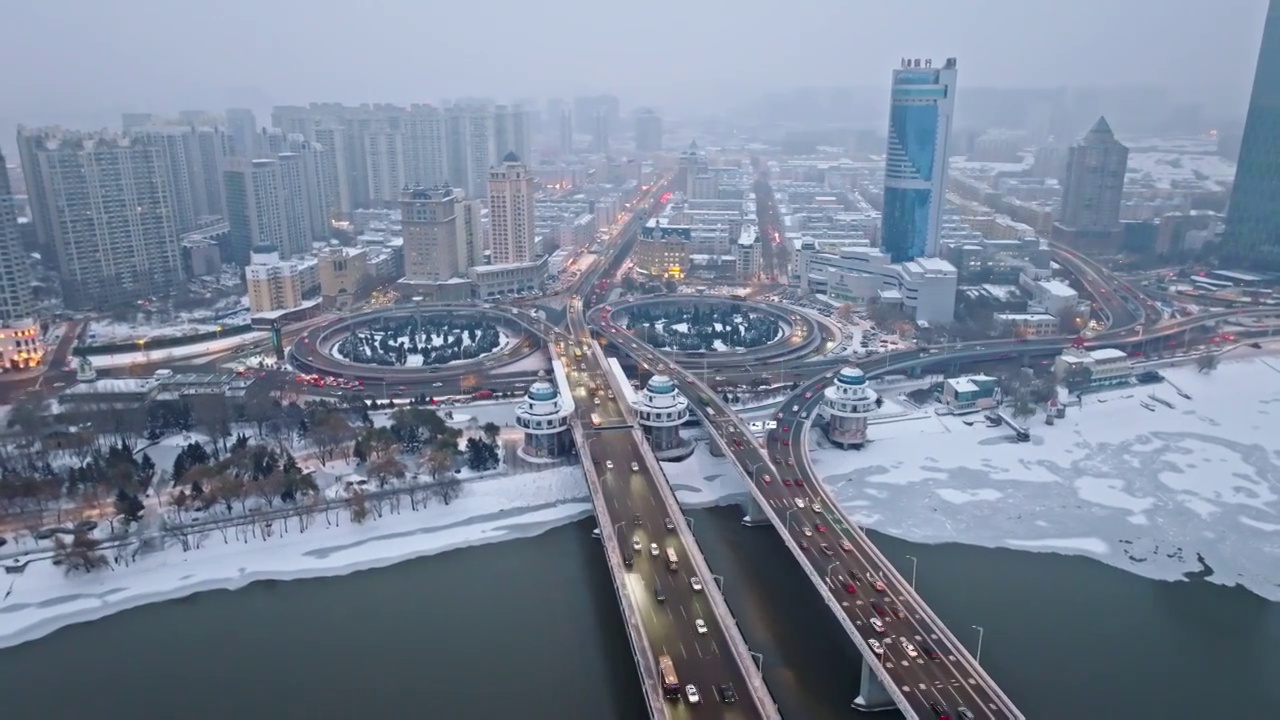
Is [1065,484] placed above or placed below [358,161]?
below

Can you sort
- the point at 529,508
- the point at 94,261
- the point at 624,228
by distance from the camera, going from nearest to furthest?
1. the point at 529,508
2. the point at 94,261
3. the point at 624,228

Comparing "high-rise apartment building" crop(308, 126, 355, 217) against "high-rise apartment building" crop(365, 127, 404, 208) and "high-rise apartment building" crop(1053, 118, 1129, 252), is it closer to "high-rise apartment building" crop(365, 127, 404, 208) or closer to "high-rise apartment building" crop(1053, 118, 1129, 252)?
"high-rise apartment building" crop(365, 127, 404, 208)

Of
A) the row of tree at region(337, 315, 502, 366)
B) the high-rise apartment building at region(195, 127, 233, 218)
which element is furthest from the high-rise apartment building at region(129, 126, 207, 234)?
the row of tree at region(337, 315, 502, 366)

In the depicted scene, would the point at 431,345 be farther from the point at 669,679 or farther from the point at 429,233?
the point at 669,679

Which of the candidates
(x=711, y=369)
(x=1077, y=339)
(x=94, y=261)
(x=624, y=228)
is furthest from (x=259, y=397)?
(x=624, y=228)

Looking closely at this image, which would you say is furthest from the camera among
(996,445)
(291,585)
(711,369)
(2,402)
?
(711,369)

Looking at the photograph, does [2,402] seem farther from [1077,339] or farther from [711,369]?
[1077,339]

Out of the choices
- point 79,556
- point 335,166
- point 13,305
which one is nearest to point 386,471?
point 79,556
